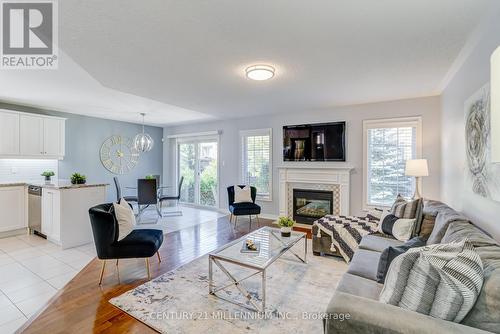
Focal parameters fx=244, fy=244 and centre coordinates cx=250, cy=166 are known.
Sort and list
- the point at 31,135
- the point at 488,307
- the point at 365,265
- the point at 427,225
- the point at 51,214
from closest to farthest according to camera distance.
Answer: the point at 488,307, the point at 365,265, the point at 427,225, the point at 51,214, the point at 31,135

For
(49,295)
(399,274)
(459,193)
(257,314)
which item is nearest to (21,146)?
(49,295)

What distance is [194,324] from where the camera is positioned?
6.55 ft

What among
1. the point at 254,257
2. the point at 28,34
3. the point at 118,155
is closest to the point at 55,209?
the point at 28,34

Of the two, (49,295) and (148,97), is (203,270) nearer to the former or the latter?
(49,295)

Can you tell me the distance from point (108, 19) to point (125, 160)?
561cm

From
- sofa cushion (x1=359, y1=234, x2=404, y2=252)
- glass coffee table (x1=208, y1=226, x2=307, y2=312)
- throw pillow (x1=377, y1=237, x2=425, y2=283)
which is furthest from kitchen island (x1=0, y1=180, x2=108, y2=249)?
throw pillow (x1=377, y1=237, x2=425, y2=283)

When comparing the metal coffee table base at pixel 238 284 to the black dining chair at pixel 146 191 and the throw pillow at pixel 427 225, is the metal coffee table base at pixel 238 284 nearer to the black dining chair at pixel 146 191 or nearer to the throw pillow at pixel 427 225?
the throw pillow at pixel 427 225

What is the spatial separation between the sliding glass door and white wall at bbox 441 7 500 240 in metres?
5.04

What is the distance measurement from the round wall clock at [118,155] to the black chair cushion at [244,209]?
12.2 feet

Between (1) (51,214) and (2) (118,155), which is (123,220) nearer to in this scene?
(1) (51,214)

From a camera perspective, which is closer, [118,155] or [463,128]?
[463,128]

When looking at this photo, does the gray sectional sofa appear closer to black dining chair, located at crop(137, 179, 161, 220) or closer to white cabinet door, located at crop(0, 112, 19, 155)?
black dining chair, located at crop(137, 179, 161, 220)

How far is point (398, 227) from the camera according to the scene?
280 cm

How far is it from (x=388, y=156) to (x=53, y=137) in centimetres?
682
